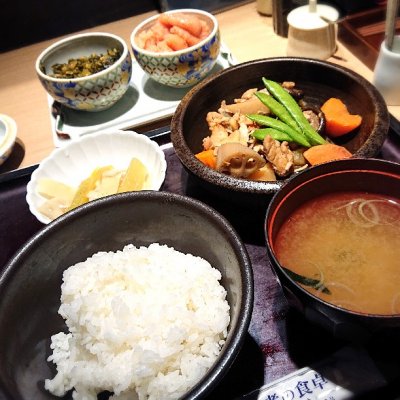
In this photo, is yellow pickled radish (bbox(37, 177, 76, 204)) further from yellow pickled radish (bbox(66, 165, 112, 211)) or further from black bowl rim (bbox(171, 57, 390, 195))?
black bowl rim (bbox(171, 57, 390, 195))

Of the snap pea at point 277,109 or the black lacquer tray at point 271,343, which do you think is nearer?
the black lacquer tray at point 271,343

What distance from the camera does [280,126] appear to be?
1.74 meters

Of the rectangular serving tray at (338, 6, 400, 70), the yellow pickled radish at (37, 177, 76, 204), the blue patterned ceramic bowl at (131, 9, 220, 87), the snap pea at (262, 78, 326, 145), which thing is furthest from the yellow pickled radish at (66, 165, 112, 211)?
the rectangular serving tray at (338, 6, 400, 70)

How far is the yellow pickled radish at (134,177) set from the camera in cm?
170

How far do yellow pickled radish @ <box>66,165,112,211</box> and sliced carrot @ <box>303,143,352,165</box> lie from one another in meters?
0.82

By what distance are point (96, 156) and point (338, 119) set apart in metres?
1.04

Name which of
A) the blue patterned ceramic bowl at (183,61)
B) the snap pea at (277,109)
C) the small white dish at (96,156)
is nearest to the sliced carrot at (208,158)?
the small white dish at (96,156)

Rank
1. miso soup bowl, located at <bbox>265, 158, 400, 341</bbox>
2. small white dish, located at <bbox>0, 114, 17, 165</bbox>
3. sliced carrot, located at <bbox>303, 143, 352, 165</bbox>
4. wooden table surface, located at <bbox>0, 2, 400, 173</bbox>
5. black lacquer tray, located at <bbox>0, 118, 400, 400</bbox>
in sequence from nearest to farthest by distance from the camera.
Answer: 1. miso soup bowl, located at <bbox>265, 158, 400, 341</bbox>
2. black lacquer tray, located at <bbox>0, 118, 400, 400</bbox>
3. sliced carrot, located at <bbox>303, 143, 352, 165</bbox>
4. small white dish, located at <bbox>0, 114, 17, 165</bbox>
5. wooden table surface, located at <bbox>0, 2, 400, 173</bbox>

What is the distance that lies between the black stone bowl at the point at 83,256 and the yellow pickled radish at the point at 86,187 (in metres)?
0.34

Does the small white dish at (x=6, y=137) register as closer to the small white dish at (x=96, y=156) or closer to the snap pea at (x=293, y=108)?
the small white dish at (x=96, y=156)

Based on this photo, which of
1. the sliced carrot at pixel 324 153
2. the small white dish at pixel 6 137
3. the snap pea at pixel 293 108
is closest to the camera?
the sliced carrot at pixel 324 153

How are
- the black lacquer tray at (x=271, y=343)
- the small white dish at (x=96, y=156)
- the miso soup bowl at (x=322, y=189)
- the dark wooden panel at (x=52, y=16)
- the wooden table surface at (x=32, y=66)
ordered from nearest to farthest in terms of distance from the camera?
the miso soup bowl at (x=322, y=189), the black lacquer tray at (x=271, y=343), the small white dish at (x=96, y=156), the wooden table surface at (x=32, y=66), the dark wooden panel at (x=52, y=16)

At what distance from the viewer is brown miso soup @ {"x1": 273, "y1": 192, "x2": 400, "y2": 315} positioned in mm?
1072

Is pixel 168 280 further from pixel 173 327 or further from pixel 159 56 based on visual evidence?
pixel 159 56
